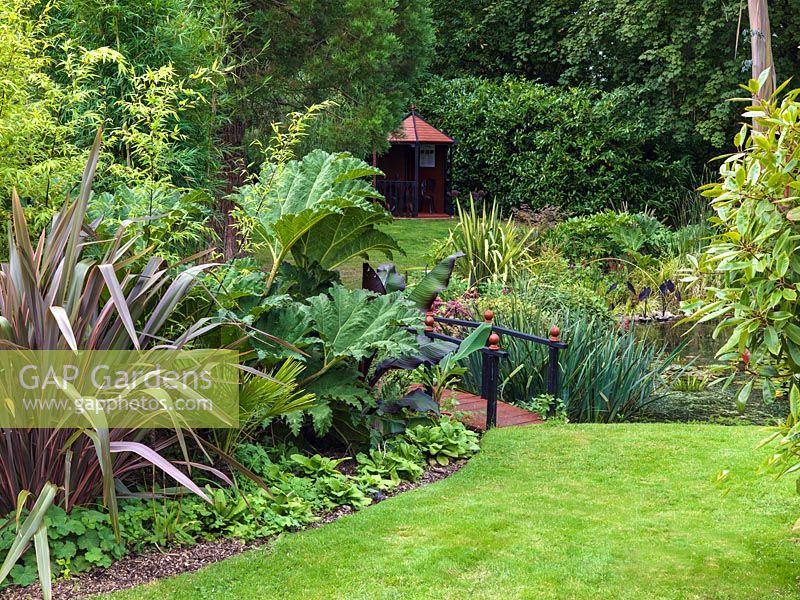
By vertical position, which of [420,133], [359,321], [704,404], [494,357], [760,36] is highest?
[760,36]

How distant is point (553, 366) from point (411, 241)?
402 inches

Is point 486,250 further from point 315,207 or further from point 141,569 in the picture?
point 141,569

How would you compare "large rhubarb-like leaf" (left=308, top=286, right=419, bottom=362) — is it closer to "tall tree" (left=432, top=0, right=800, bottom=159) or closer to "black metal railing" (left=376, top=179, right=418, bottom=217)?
"tall tree" (left=432, top=0, right=800, bottom=159)

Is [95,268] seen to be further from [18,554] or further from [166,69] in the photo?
[166,69]

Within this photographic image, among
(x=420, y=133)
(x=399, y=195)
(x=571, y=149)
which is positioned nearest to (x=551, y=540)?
(x=571, y=149)

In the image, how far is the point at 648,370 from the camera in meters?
8.75

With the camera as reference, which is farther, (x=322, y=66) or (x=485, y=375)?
(x=322, y=66)

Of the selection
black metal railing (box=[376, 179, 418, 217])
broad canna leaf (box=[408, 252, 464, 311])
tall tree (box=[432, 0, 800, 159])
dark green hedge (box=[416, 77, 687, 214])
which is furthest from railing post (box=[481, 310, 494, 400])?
black metal railing (box=[376, 179, 418, 217])

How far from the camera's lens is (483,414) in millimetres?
6965

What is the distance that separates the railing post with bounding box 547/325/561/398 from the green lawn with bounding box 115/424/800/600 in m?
1.23

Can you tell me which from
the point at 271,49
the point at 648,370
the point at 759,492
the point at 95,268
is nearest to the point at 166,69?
the point at 95,268

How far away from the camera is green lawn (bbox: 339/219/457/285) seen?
14.8 meters

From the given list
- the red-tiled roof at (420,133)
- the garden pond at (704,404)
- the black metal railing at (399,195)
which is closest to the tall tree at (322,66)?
the garden pond at (704,404)

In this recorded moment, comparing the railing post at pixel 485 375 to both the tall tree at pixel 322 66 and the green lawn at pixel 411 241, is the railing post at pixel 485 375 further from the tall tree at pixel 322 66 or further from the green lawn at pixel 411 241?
the green lawn at pixel 411 241
